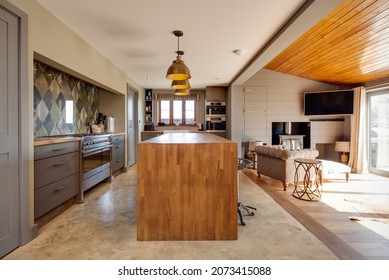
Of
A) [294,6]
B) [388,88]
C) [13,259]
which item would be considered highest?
[294,6]

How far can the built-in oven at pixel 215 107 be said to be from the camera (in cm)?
736

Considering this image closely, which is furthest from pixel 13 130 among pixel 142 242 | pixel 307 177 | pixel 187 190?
pixel 307 177

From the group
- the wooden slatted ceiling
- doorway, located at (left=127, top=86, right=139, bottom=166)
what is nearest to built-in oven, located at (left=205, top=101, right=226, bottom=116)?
the wooden slatted ceiling

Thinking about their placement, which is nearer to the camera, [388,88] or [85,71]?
[85,71]

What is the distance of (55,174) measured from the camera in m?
2.72

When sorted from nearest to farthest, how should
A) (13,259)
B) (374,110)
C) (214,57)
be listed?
(13,259)
(214,57)
(374,110)

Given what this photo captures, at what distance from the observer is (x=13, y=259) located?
1.93 metres

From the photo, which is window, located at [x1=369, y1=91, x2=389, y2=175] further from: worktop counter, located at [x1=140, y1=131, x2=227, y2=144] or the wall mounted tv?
worktop counter, located at [x1=140, y1=131, x2=227, y2=144]

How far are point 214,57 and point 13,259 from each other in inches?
154

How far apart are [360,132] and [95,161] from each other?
6045 mm

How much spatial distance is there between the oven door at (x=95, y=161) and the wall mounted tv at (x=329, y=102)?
530 centimetres

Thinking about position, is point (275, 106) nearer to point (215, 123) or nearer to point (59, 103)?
point (215, 123)

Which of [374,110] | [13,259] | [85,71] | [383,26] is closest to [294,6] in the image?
[383,26]

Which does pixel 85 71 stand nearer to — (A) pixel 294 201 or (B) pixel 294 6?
(B) pixel 294 6
